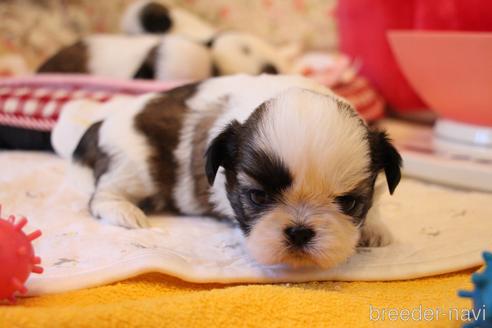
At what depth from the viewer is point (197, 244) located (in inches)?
69.2

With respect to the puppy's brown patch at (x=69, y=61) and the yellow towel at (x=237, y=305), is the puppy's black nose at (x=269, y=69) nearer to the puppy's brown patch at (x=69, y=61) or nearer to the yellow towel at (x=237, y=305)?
the puppy's brown patch at (x=69, y=61)

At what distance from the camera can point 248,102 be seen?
1.91 meters

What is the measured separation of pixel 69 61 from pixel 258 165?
307 centimetres

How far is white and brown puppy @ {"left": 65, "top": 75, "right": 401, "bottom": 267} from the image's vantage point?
1466 millimetres

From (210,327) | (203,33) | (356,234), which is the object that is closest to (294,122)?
(356,234)

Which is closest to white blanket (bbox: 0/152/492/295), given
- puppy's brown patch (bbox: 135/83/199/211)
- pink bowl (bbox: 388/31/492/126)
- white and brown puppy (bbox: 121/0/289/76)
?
puppy's brown patch (bbox: 135/83/199/211)

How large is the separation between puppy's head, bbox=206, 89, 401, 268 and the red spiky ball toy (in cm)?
57

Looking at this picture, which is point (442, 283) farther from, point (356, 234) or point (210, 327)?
point (210, 327)

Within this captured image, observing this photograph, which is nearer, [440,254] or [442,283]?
[442,283]

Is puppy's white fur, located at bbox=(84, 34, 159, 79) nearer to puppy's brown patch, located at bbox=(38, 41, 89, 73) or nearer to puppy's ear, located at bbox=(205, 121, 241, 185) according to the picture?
puppy's brown patch, located at bbox=(38, 41, 89, 73)

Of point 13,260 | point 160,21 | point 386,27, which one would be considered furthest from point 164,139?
point 160,21

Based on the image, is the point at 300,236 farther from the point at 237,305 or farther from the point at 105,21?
the point at 105,21

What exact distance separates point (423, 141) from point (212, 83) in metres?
1.57

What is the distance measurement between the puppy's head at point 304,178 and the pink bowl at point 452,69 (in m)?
1.17
